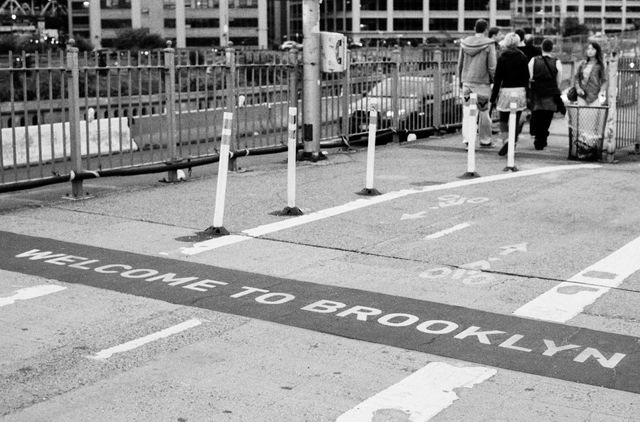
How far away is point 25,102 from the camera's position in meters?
11.8

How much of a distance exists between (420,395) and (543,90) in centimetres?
1278

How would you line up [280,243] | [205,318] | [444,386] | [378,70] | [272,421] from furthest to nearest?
[378,70] < [280,243] < [205,318] < [444,386] < [272,421]

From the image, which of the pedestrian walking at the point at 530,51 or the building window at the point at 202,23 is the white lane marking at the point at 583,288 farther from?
the building window at the point at 202,23

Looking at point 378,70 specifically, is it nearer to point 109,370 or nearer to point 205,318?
point 205,318

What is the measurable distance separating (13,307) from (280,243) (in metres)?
3.09

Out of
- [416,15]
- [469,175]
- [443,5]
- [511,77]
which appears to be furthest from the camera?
[416,15]

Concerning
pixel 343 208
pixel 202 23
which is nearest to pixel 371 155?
pixel 343 208

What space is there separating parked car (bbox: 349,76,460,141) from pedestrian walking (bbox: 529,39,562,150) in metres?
2.45

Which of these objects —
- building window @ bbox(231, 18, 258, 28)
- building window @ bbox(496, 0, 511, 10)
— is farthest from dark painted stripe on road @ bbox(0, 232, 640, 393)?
building window @ bbox(496, 0, 511, 10)

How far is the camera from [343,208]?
1183cm

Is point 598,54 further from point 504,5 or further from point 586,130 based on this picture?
point 504,5

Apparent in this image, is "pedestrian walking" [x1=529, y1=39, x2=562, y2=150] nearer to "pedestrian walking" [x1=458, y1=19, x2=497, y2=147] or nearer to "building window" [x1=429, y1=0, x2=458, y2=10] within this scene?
"pedestrian walking" [x1=458, y1=19, x2=497, y2=147]

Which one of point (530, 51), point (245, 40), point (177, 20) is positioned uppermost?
point (177, 20)

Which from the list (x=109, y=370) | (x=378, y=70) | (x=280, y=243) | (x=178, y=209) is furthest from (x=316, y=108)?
(x=109, y=370)
